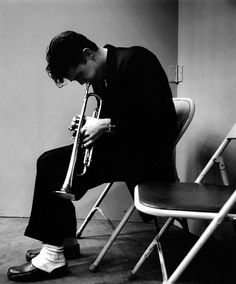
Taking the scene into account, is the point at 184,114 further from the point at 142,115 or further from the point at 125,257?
the point at 125,257

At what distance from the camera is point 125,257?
1829 millimetres

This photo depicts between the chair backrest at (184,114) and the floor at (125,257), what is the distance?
24.9 inches

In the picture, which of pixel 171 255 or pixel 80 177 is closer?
pixel 80 177

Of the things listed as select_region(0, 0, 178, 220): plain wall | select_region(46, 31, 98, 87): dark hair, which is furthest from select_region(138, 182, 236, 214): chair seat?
select_region(0, 0, 178, 220): plain wall

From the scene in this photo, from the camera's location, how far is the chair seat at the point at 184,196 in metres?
1.00

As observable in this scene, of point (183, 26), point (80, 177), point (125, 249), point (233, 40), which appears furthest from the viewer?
point (183, 26)

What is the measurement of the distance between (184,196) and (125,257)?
0.83 meters

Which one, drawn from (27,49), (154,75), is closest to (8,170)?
(27,49)

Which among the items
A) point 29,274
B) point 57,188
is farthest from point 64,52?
point 29,274

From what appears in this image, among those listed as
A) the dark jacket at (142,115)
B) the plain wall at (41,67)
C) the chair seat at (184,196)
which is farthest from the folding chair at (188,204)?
the plain wall at (41,67)

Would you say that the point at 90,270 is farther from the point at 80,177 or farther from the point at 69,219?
the point at 80,177

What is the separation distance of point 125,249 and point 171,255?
0.87 feet

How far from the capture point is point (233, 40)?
1770mm

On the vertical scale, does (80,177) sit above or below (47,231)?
above
